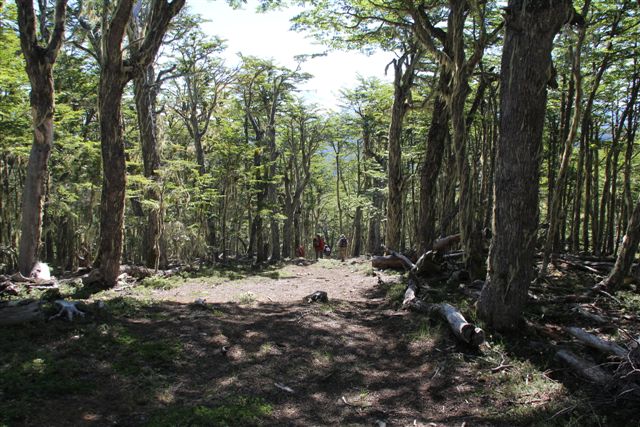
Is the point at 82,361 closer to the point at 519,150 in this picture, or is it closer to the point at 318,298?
the point at 318,298

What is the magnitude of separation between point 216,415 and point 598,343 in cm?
422

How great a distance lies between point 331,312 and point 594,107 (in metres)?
12.9

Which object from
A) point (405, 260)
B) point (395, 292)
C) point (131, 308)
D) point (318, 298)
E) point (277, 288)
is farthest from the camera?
point (277, 288)

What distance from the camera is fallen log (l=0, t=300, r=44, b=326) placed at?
5523 mm

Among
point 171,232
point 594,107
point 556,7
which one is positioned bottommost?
point 171,232

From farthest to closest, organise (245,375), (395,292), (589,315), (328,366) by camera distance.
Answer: (395,292)
(589,315)
(328,366)
(245,375)

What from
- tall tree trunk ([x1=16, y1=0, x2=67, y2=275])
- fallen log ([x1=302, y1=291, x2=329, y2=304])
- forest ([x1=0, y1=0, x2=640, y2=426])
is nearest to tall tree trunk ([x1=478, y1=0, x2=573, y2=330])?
forest ([x1=0, y1=0, x2=640, y2=426])

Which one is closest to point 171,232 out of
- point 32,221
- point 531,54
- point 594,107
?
point 32,221

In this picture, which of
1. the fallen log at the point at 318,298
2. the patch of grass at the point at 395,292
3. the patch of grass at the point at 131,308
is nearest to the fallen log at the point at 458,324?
the patch of grass at the point at 395,292

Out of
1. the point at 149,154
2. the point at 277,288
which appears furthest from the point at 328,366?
the point at 149,154

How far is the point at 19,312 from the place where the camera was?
5629 mm

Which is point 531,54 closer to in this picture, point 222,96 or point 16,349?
point 16,349

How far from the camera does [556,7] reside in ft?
17.6

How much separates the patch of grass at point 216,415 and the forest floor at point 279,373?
2cm
